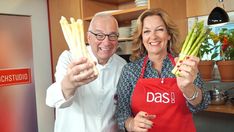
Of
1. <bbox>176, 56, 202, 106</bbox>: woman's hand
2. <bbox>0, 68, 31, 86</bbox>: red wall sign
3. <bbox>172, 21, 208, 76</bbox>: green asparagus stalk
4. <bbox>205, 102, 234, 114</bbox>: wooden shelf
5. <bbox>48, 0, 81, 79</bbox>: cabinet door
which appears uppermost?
<bbox>48, 0, 81, 79</bbox>: cabinet door

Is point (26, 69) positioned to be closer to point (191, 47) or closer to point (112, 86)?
point (112, 86)

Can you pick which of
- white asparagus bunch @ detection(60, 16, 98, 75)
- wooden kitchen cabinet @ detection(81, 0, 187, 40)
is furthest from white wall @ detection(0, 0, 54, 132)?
white asparagus bunch @ detection(60, 16, 98, 75)

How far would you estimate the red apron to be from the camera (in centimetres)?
117

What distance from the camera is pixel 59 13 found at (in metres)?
2.30

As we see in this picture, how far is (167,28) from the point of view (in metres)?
1.20

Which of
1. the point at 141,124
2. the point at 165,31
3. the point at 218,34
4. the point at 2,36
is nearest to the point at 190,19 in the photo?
the point at 218,34

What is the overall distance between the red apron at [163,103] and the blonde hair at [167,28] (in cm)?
15

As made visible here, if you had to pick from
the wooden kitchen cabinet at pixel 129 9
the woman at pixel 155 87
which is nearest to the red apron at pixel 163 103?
the woman at pixel 155 87

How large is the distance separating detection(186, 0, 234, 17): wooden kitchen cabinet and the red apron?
3.12 feet

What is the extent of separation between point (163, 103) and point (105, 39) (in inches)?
14.8

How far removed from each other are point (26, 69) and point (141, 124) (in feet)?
4.72

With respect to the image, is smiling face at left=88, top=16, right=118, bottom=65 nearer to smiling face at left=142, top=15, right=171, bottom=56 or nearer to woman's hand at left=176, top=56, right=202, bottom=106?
smiling face at left=142, top=15, right=171, bottom=56

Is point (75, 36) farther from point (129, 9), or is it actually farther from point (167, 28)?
point (129, 9)

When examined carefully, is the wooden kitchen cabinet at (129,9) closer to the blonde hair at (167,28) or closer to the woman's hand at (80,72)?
the blonde hair at (167,28)
